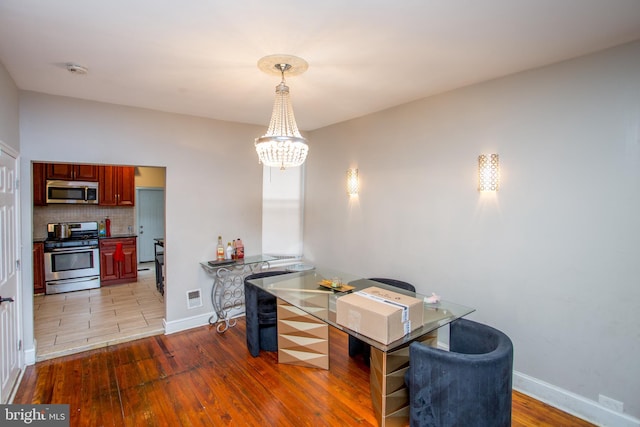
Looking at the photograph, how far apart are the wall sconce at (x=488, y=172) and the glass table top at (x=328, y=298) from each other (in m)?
1.09

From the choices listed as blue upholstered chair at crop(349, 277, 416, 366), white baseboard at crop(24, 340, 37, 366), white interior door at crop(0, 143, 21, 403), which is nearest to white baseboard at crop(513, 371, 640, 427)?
blue upholstered chair at crop(349, 277, 416, 366)

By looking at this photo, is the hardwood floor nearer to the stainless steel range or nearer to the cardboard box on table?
the cardboard box on table

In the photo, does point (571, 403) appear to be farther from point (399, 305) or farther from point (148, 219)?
point (148, 219)

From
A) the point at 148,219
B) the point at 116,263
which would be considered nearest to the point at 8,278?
the point at 116,263

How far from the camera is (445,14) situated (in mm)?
1770

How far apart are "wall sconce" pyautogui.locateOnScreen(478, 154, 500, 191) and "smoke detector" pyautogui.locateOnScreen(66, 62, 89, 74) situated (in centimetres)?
344

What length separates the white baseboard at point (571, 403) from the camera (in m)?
2.19

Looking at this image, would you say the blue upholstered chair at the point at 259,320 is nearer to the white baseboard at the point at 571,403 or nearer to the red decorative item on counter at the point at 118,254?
the white baseboard at the point at 571,403

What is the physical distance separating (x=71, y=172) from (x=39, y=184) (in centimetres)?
49

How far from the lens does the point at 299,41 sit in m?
2.07

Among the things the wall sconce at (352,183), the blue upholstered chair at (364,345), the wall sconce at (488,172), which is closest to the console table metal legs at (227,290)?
the wall sconce at (352,183)

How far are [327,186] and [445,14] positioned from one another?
2958mm

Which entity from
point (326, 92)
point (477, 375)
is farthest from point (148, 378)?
point (326, 92)

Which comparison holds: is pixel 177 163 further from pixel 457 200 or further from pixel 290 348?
pixel 457 200
